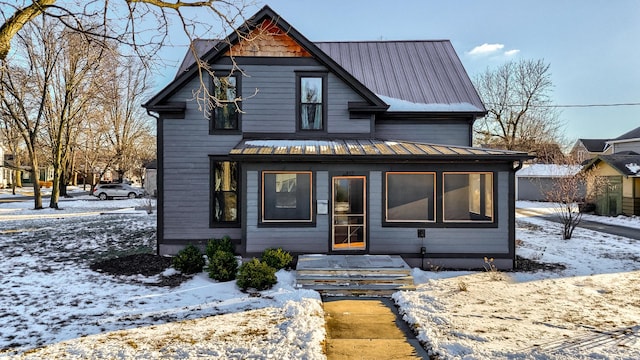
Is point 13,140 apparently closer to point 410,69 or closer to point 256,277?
point 256,277

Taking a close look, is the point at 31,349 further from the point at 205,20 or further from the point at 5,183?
the point at 5,183

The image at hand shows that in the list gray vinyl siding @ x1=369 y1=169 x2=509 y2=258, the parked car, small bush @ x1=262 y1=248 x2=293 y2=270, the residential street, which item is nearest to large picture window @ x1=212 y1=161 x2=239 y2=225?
small bush @ x1=262 y1=248 x2=293 y2=270

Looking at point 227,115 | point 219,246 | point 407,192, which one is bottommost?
point 219,246

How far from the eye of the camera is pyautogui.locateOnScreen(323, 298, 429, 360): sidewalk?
192 inches

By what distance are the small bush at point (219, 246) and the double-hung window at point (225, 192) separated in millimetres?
704

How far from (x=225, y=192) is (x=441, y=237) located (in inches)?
248

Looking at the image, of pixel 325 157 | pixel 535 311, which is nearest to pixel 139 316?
pixel 325 157

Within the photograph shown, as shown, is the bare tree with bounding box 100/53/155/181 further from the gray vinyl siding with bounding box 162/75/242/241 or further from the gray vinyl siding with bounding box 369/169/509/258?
the gray vinyl siding with bounding box 369/169/509/258

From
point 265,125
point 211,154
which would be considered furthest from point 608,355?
point 211,154

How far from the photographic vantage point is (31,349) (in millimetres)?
4730

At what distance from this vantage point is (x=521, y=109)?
108 feet

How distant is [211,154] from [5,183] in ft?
194

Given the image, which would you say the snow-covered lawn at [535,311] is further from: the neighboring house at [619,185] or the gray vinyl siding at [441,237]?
the neighboring house at [619,185]

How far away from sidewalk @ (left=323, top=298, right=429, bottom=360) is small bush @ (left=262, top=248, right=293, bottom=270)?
186 centimetres
